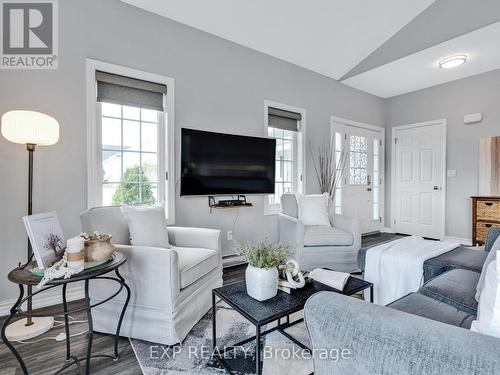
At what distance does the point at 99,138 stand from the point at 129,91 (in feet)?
1.77

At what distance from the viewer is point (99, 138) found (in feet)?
8.21

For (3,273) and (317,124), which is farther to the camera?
(317,124)

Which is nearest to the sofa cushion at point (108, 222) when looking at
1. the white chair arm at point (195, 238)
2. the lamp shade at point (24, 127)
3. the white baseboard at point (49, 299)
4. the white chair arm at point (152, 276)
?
the white chair arm at point (152, 276)

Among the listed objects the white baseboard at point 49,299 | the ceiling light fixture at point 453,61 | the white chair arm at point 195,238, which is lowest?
the white baseboard at point 49,299

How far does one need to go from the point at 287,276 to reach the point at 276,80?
2960 mm

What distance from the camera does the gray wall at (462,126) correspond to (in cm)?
400

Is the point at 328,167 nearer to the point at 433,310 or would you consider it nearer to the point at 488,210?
the point at 488,210

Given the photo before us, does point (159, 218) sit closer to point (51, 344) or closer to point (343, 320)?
point (51, 344)

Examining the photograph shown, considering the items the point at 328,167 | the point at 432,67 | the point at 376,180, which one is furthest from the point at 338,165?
the point at 432,67

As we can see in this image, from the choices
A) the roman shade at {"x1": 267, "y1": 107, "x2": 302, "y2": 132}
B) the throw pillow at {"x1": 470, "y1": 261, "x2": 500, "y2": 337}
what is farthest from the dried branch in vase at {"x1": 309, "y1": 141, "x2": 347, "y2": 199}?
the throw pillow at {"x1": 470, "y1": 261, "x2": 500, "y2": 337}

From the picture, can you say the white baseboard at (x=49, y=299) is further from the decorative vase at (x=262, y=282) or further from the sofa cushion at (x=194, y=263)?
the decorative vase at (x=262, y=282)

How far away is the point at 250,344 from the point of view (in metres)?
1.66

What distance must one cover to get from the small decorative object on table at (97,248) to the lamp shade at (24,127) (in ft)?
2.96

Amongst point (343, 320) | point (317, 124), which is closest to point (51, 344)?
point (343, 320)
